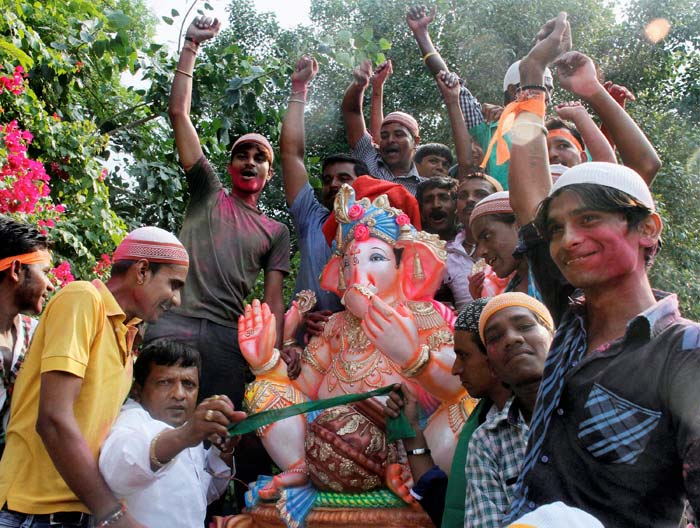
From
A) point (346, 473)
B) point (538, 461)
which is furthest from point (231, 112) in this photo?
point (538, 461)

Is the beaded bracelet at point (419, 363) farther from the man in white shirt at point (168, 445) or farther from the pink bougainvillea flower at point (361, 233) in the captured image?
the man in white shirt at point (168, 445)

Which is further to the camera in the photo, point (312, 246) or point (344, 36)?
point (344, 36)

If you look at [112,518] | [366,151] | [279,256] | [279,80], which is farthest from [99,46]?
[112,518]

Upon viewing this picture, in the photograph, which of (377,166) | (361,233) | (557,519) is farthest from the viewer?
(377,166)

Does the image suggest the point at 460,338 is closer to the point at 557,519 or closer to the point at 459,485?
the point at 459,485

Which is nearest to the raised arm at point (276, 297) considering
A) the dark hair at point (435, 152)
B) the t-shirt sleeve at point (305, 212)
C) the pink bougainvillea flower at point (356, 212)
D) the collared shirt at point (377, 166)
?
the t-shirt sleeve at point (305, 212)

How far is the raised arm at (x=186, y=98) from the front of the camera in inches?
198

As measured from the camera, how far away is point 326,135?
37.9 ft

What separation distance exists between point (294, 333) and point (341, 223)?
2.33 ft

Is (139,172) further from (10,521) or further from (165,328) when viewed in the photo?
(10,521)

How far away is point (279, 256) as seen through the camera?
497 centimetres

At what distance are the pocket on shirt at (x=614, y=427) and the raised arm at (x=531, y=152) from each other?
0.94 m

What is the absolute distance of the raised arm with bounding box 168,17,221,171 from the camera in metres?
5.03

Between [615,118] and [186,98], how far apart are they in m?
3.05
